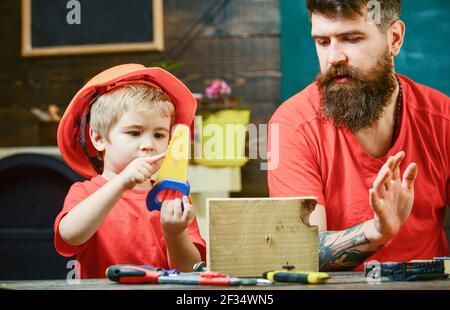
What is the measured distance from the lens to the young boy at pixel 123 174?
1.31 meters

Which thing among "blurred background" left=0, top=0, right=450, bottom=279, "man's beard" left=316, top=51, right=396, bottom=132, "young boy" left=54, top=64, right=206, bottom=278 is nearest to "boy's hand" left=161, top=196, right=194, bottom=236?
"young boy" left=54, top=64, right=206, bottom=278

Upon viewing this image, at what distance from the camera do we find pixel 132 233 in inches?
55.4

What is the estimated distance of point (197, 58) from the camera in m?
2.00

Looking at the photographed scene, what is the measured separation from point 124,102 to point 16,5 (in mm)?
686

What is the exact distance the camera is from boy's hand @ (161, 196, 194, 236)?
130 cm

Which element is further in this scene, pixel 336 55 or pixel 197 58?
pixel 197 58

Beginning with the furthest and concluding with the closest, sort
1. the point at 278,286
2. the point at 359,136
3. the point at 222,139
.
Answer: the point at 222,139, the point at 359,136, the point at 278,286

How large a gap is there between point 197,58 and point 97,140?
59 centimetres

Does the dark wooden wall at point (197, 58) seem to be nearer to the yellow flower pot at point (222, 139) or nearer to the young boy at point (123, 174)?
the yellow flower pot at point (222, 139)

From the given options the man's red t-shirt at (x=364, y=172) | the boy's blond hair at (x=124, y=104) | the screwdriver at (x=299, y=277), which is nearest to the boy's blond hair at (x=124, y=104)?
the boy's blond hair at (x=124, y=104)

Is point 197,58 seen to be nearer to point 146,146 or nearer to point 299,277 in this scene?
point 146,146

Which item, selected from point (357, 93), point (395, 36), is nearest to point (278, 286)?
point (357, 93)
